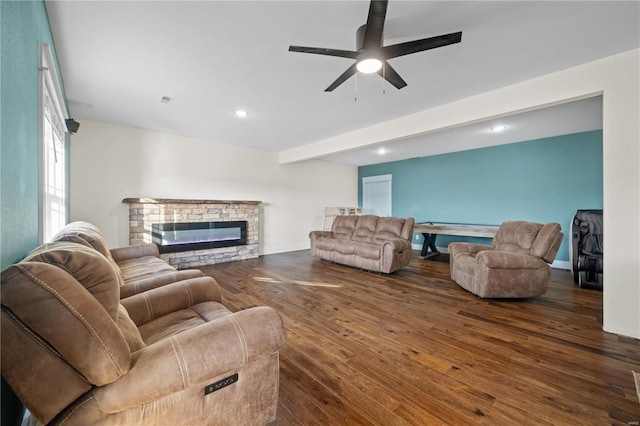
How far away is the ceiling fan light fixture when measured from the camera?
1957 mm

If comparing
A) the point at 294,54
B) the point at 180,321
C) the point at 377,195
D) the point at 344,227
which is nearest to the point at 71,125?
the point at 294,54

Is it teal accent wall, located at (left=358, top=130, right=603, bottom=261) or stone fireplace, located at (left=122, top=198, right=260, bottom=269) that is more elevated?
teal accent wall, located at (left=358, top=130, right=603, bottom=261)

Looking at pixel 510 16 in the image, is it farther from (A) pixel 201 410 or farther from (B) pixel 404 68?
(A) pixel 201 410

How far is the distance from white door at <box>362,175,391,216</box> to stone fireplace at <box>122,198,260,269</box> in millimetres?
3703

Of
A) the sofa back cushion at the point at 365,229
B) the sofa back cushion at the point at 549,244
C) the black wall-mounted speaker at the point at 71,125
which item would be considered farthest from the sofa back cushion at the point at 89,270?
the sofa back cushion at the point at 365,229

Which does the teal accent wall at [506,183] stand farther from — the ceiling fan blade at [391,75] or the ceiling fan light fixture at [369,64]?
the ceiling fan light fixture at [369,64]

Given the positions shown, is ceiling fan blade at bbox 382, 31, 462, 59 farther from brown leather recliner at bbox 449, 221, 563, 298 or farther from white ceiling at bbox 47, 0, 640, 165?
brown leather recliner at bbox 449, 221, 563, 298

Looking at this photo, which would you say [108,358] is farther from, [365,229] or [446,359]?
[365,229]

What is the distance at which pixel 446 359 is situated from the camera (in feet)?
6.45

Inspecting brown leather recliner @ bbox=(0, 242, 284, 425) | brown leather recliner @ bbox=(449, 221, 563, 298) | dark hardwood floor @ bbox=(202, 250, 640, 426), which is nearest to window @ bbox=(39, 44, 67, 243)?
brown leather recliner @ bbox=(0, 242, 284, 425)

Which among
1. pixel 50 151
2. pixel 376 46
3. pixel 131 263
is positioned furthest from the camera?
pixel 131 263

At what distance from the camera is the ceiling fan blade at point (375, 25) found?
5.14 ft

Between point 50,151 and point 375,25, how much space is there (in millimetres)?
3245

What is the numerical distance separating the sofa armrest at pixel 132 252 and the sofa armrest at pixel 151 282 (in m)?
1.53
